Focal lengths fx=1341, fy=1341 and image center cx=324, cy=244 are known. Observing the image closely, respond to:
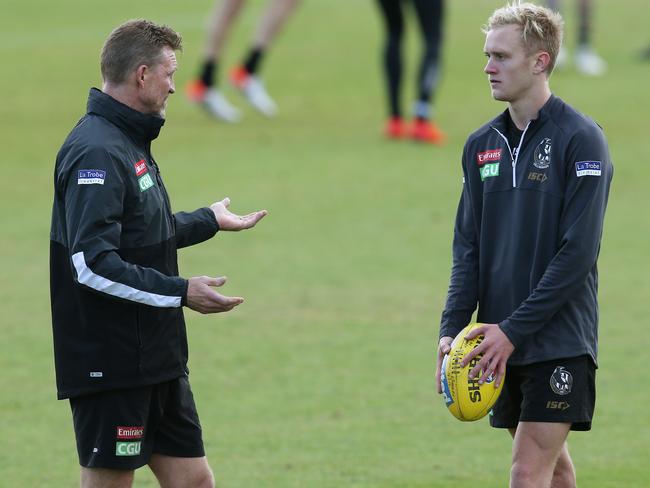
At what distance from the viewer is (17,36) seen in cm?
2128

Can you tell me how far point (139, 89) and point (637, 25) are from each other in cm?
1847

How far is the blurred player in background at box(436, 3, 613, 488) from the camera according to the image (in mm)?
5039

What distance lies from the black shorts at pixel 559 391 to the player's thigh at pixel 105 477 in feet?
5.09

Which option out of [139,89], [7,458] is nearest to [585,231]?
[139,89]

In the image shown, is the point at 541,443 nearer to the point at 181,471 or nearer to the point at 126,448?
the point at 181,471

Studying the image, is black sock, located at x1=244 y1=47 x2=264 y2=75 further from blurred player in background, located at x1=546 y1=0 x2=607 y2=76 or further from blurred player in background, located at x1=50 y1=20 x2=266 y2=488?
blurred player in background, located at x1=50 y1=20 x2=266 y2=488

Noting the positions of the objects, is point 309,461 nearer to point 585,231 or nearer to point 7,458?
point 7,458

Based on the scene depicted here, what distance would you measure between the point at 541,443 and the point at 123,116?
6.61 ft

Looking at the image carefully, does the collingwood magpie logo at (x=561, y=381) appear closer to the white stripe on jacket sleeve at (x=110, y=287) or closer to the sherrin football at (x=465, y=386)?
the sherrin football at (x=465, y=386)

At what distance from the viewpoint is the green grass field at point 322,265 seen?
24.1 feet

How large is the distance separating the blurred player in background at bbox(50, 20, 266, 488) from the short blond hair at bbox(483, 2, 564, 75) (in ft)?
4.23

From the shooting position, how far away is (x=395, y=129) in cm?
1562

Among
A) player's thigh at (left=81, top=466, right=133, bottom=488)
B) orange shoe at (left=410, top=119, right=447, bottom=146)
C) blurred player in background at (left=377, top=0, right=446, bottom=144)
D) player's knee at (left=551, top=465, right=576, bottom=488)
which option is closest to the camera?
player's thigh at (left=81, top=466, right=133, bottom=488)

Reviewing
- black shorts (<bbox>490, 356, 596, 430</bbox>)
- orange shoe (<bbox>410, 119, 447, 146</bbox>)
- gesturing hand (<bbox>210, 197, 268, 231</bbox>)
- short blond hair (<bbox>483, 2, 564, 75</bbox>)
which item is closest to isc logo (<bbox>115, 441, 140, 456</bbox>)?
gesturing hand (<bbox>210, 197, 268, 231</bbox>)
